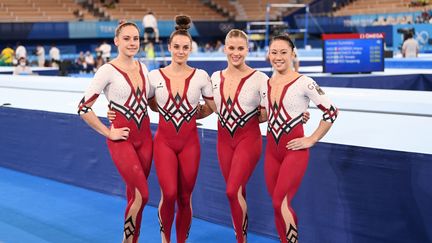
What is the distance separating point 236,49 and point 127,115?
86cm

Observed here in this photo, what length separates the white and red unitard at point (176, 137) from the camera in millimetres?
4184

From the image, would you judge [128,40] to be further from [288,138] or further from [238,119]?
[288,138]

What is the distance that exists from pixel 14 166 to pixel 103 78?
4.37m

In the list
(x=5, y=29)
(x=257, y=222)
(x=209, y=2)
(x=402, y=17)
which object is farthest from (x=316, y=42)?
(x=257, y=222)

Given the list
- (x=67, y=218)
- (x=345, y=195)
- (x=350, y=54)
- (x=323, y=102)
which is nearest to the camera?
(x=323, y=102)

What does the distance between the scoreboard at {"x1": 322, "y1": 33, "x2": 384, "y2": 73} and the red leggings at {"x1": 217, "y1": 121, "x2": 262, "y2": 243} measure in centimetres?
731

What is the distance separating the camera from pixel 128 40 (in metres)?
4.17

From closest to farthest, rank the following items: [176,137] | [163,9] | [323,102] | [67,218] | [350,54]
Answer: [323,102]
[176,137]
[67,218]
[350,54]
[163,9]

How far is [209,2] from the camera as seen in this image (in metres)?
35.4

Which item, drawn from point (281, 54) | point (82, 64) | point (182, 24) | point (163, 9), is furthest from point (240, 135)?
point (163, 9)

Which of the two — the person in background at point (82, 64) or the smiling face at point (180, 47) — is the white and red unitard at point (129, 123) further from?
the person in background at point (82, 64)

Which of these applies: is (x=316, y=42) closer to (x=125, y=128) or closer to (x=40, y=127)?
(x=40, y=127)

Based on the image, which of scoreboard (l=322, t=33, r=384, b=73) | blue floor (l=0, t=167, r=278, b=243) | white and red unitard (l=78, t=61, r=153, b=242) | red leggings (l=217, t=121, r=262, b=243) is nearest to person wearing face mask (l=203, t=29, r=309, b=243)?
red leggings (l=217, t=121, r=262, b=243)

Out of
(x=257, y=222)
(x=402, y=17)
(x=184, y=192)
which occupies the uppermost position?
(x=402, y=17)
